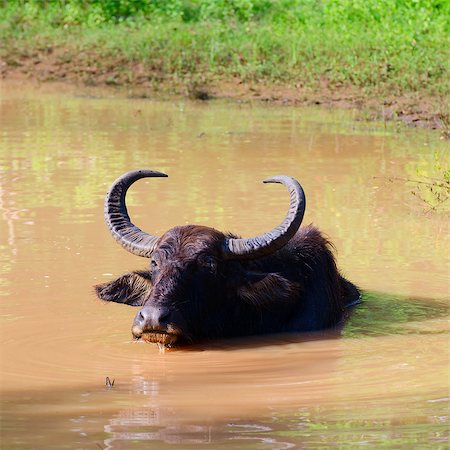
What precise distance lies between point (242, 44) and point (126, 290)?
12.8 metres

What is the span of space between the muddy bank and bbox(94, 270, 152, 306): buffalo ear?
799 cm

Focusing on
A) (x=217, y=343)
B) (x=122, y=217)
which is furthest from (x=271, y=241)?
(x=122, y=217)

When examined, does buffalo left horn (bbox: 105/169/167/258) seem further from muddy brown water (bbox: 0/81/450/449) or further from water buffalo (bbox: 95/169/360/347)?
muddy brown water (bbox: 0/81/450/449)

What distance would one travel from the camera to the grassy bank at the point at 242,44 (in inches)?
711

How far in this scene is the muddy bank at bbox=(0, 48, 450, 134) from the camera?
647 inches

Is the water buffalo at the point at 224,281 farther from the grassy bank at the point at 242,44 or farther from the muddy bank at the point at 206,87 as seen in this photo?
the grassy bank at the point at 242,44

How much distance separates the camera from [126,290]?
7387 millimetres

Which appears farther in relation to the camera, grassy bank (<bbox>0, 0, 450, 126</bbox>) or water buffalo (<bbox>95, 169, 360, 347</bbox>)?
grassy bank (<bbox>0, 0, 450, 126</bbox>)

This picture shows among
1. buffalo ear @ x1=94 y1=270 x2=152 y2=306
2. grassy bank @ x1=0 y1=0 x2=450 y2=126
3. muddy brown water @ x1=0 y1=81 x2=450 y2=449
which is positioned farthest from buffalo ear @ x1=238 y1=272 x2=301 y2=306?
grassy bank @ x1=0 y1=0 x2=450 y2=126

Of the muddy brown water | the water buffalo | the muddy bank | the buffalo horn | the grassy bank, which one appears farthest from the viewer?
the grassy bank

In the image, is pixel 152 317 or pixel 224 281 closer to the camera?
pixel 152 317

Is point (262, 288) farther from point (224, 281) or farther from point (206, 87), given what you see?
point (206, 87)

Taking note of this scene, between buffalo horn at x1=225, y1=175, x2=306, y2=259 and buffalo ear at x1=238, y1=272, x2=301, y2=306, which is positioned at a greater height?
buffalo horn at x1=225, y1=175, x2=306, y2=259

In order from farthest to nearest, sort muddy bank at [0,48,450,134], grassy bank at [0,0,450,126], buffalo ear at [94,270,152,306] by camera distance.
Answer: grassy bank at [0,0,450,126] < muddy bank at [0,48,450,134] < buffalo ear at [94,270,152,306]
